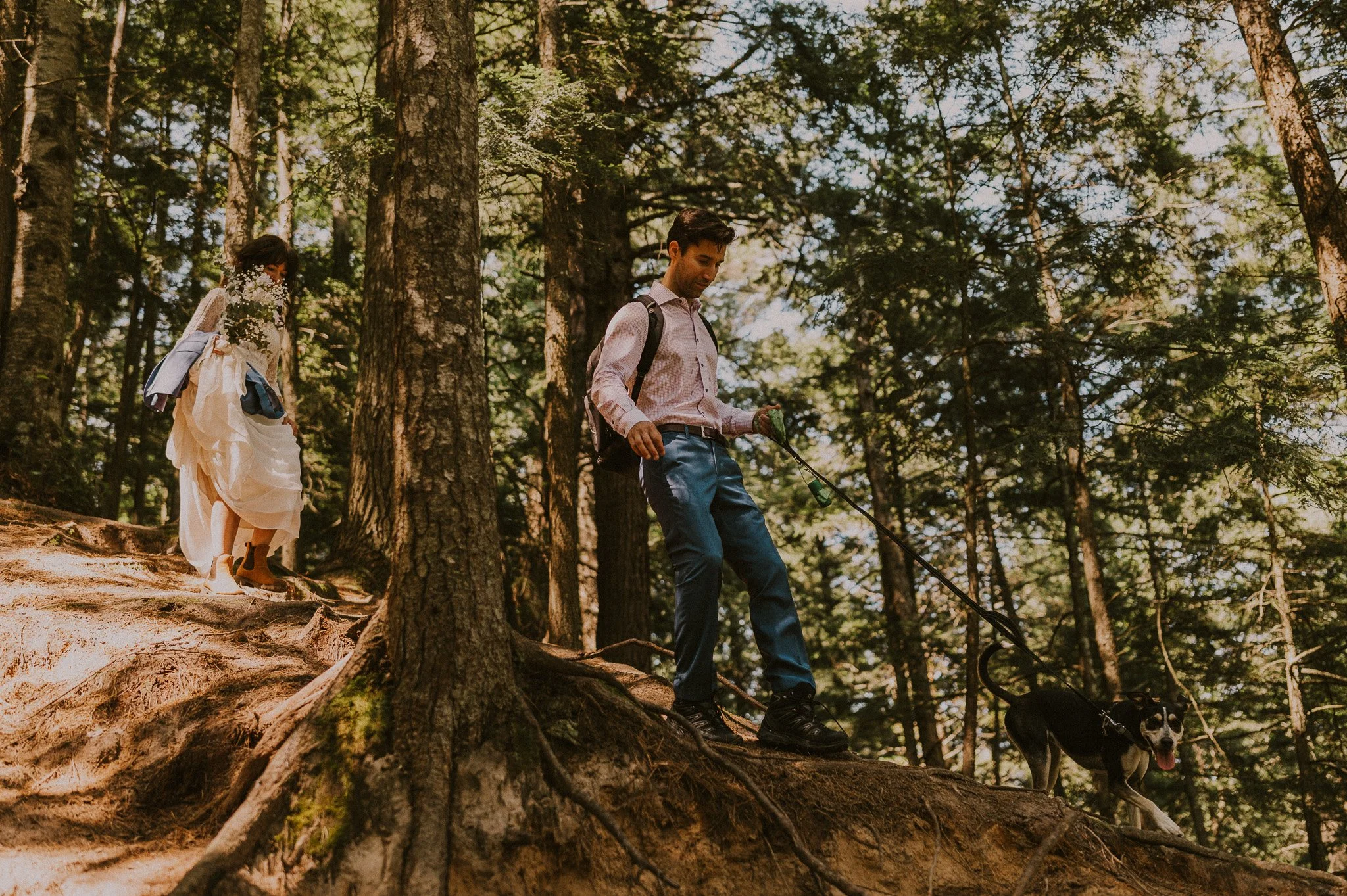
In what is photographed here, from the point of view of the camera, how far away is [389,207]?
26.1 feet

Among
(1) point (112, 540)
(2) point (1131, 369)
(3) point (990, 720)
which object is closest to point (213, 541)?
(1) point (112, 540)

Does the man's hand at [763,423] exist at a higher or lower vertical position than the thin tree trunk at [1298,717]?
higher

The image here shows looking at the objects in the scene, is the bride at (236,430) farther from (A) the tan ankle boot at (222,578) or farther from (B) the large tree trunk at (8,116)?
(B) the large tree trunk at (8,116)

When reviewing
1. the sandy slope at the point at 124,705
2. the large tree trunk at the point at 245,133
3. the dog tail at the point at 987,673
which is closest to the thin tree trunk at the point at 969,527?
the dog tail at the point at 987,673

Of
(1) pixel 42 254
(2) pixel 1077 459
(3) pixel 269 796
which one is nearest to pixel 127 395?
(1) pixel 42 254

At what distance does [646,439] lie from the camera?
3840 millimetres

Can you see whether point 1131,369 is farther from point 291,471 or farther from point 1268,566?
point 291,471

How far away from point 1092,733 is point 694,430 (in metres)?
4.14

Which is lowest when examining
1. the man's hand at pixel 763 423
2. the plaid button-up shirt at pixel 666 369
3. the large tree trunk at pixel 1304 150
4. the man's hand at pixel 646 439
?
A: the man's hand at pixel 646 439

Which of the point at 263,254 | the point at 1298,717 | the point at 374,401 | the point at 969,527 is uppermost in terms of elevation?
the point at 263,254

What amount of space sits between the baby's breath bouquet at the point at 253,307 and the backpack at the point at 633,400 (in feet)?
9.15

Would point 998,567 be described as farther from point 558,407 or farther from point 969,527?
point 558,407

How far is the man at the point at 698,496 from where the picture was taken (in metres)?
3.97

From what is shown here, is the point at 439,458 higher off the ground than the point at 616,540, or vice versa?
the point at 439,458
